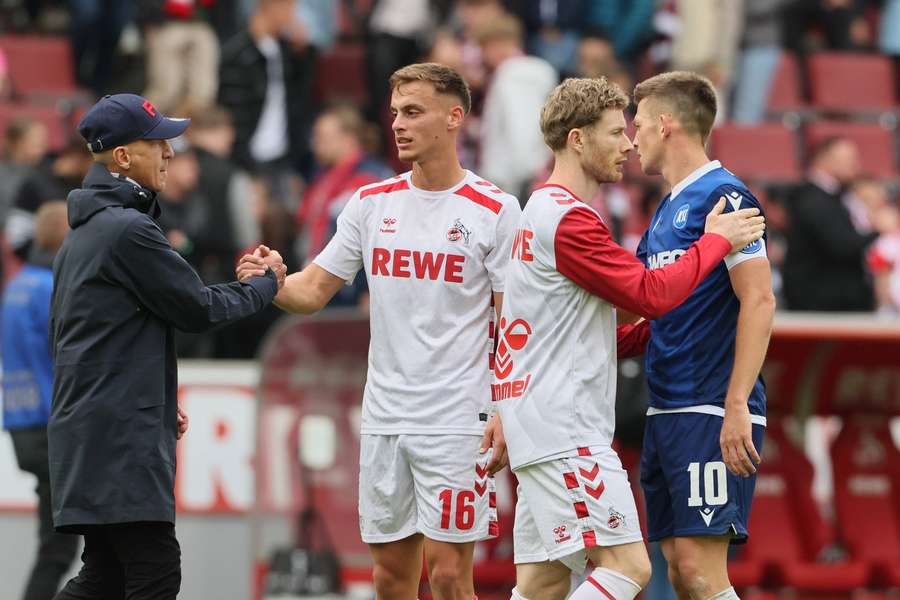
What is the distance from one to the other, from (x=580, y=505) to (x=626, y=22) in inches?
422

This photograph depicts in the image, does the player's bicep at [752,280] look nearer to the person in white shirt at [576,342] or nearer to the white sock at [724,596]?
the person in white shirt at [576,342]

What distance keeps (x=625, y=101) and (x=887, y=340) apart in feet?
16.7

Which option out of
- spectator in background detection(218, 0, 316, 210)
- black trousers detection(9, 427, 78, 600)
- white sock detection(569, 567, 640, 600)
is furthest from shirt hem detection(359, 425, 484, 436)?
spectator in background detection(218, 0, 316, 210)

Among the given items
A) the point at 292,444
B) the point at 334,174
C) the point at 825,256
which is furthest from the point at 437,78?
the point at 825,256

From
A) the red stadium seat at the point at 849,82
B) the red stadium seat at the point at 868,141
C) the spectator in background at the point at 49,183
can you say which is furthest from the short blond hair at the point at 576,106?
the red stadium seat at the point at 849,82

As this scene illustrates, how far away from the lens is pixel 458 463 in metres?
6.93

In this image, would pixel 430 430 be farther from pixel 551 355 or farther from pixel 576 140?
pixel 576 140

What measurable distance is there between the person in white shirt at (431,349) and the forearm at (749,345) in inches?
41.8

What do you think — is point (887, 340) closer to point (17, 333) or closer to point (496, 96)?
point (496, 96)

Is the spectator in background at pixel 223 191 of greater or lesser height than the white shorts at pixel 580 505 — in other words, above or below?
above

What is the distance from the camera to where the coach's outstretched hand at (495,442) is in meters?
6.74

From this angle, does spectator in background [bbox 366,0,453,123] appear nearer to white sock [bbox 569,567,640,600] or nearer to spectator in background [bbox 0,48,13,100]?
spectator in background [bbox 0,48,13,100]

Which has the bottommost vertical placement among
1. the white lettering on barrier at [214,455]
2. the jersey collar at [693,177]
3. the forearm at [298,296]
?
the white lettering on barrier at [214,455]

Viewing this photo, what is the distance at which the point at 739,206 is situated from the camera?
21.7 feet
